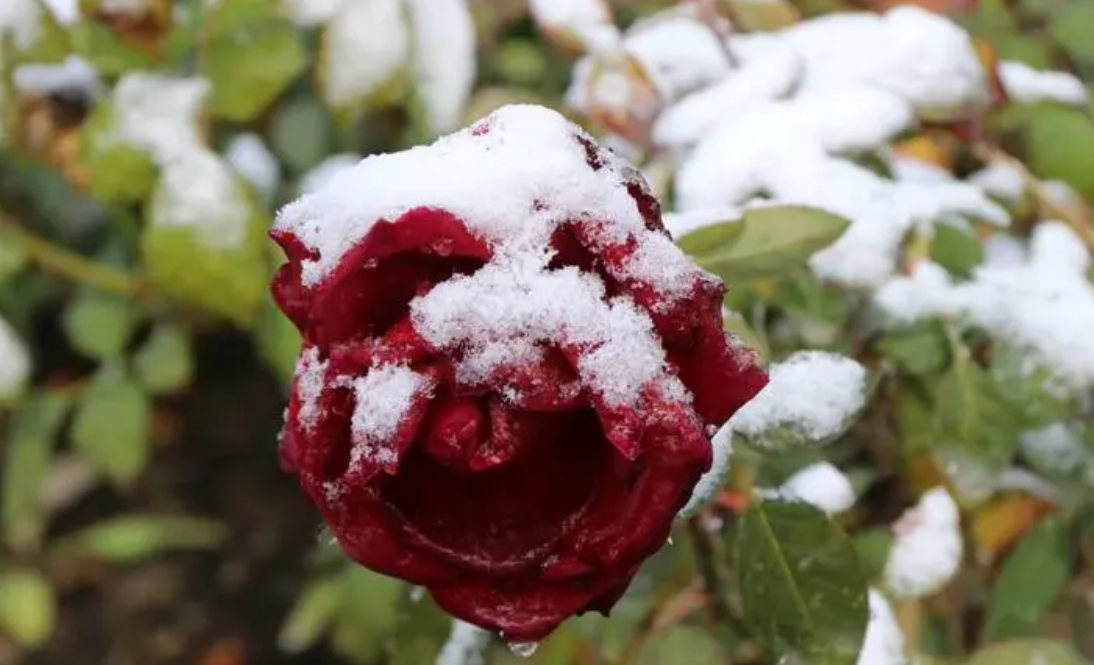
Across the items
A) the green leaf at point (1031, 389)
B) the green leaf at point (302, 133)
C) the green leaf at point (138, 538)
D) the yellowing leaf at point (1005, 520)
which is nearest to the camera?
the green leaf at point (1031, 389)

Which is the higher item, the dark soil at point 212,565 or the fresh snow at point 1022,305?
the fresh snow at point 1022,305

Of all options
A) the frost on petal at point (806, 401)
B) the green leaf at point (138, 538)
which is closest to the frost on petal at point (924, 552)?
the frost on petal at point (806, 401)

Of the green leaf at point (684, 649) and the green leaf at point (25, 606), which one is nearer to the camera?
the green leaf at point (684, 649)

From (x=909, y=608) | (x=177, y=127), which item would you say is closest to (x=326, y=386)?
(x=909, y=608)

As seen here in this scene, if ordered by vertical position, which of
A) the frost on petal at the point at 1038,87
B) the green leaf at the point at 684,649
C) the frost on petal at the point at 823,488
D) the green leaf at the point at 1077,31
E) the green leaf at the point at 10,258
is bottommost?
the green leaf at the point at 10,258

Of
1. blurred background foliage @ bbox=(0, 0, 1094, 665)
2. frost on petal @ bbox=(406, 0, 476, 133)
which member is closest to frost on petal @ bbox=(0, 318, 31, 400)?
blurred background foliage @ bbox=(0, 0, 1094, 665)

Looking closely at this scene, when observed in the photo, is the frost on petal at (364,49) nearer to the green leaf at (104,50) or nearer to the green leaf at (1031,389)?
the green leaf at (104,50)
